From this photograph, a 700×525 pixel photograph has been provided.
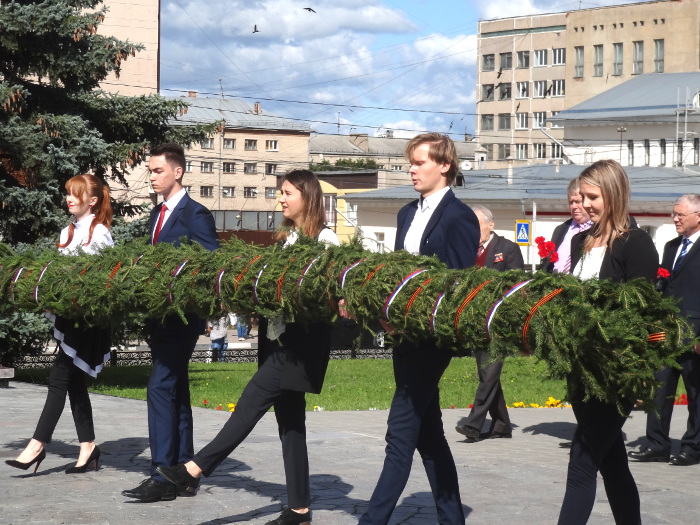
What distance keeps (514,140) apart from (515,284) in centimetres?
11454

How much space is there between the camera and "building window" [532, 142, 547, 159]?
111750 millimetres

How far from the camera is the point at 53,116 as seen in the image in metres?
16.0

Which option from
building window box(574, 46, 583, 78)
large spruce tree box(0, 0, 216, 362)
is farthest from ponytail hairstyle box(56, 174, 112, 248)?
building window box(574, 46, 583, 78)

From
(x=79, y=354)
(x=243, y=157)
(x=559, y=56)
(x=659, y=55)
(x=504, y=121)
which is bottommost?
(x=79, y=354)

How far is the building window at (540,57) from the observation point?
11253cm

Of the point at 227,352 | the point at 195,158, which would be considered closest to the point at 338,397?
the point at 227,352

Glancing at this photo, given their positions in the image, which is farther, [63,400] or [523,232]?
[523,232]

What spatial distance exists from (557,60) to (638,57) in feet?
36.5

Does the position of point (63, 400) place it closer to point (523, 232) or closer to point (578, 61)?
point (523, 232)

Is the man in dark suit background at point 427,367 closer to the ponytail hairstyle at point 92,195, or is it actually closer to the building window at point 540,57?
the ponytail hairstyle at point 92,195

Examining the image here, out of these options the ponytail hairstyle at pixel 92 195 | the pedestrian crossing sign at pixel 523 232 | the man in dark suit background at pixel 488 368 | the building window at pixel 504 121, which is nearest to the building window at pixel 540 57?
the building window at pixel 504 121

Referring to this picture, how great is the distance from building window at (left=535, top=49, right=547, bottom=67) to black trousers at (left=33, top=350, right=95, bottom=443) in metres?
109

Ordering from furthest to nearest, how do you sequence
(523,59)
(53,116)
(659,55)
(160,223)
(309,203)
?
(523,59) → (659,55) → (53,116) → (160,223) → (309,203)

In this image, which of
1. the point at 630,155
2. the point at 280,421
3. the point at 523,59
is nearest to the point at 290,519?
the point at 280,421
